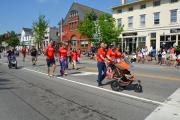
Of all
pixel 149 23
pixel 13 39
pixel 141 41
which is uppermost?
pixel 149 23

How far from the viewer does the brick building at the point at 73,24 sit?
65250 millimetres

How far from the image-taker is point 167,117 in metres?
7.35

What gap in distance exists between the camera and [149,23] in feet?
146

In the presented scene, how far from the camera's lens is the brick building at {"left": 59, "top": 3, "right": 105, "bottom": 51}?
6525 cm

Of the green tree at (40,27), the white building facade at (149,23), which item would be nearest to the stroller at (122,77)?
the white building facade at (149,23)

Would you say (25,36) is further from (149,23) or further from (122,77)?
(122,77)

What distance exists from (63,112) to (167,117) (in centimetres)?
258

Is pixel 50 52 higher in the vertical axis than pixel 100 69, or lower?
higher

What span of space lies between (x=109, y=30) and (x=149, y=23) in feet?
19.8

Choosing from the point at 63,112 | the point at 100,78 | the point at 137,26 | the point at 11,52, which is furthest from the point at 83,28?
the point at 63,112

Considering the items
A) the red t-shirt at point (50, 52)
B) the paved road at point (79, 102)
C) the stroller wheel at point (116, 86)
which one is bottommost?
the paved road at point (79, 102)

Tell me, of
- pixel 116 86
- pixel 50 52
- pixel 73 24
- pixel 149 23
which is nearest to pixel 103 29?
pixel 149 23

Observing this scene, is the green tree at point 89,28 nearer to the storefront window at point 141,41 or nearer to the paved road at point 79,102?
the storefront window at point 141,41

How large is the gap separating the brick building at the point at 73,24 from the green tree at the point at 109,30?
1530 cm
